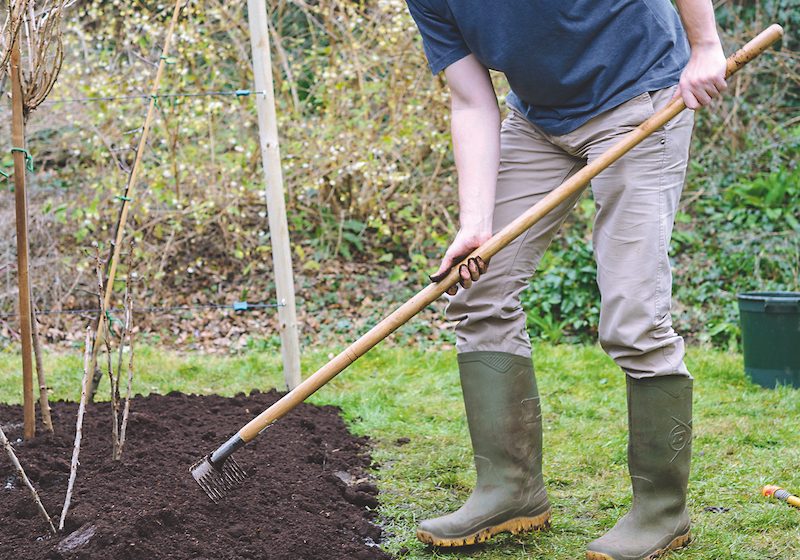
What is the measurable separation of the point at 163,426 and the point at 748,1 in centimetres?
692

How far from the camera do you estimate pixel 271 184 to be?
425cm

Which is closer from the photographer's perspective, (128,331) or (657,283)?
(657,283)

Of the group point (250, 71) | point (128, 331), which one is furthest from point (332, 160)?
point (128, 331)

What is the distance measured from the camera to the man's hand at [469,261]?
8.11 feet

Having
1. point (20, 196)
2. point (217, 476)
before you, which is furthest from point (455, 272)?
point (20, 196)

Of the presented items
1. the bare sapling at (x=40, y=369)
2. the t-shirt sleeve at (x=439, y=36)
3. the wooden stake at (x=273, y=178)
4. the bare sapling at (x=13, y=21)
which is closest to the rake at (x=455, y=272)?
the t-shirt sleeve at (x=439, y=36)

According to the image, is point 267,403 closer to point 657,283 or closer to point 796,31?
point 657,283

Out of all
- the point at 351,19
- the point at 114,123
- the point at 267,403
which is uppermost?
the point at 351,19

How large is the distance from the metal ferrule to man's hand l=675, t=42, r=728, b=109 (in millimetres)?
1493

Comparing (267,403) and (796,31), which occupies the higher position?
(796,31)

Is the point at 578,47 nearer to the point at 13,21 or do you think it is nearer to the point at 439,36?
the point at 439,36

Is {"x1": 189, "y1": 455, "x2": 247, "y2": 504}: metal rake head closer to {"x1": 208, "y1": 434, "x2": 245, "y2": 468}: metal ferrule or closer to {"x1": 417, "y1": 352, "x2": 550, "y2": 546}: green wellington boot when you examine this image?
{"x1": 208, "y1": 434, "x2": 245, "y2": 468}: metal ferrule

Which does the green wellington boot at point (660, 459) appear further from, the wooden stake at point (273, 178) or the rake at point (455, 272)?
the wooden stake at point (273, 178)

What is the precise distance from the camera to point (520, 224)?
2467mm
